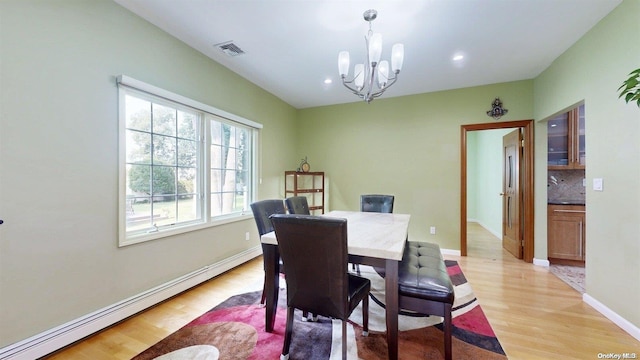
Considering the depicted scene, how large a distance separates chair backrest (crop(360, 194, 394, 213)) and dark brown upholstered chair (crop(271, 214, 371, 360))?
1.75 metres

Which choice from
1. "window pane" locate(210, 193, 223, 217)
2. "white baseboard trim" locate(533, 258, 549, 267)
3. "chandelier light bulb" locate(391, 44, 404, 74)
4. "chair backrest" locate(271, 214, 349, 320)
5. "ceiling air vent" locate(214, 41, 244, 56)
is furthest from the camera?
"white baseboard trim" locate(533, 258, 549, 267)

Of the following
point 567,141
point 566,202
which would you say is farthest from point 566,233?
point 567,141

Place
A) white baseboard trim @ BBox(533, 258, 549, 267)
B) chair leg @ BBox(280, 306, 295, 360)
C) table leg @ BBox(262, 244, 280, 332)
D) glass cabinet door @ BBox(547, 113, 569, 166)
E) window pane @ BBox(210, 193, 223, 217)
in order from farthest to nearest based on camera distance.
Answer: glass cabinet door @ BBox(547, 113, 569, 166), white baseboard trim @ BBox(533, 258, 549, 267), window pane @ BBox(210, 193, 223, 217), table leg @ BBox(262, 244, 280, 332), chair leg @ BBox(280, 306, 295, 360)

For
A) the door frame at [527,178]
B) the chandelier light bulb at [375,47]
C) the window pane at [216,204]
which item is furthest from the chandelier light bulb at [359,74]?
the door frame at [527,178]

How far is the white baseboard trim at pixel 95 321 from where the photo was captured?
1551mm

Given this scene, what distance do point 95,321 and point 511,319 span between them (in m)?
3.31

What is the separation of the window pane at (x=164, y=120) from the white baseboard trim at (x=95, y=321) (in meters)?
1.50

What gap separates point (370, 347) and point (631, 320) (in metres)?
2.02

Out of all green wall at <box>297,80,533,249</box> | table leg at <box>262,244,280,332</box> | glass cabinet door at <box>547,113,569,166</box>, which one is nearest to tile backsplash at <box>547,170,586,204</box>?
glass cabinet door at <box>547,113,569,166</box>

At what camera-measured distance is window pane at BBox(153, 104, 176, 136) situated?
7.94ft

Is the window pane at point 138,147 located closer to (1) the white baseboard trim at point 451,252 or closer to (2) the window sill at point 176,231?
(2) the window sill at point 176,231

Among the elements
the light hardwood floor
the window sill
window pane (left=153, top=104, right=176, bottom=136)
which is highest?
window pane (left=153, top=104, right=176, bottom=136)

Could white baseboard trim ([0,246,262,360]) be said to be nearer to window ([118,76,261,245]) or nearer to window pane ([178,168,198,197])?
window ([118,76,261,245])

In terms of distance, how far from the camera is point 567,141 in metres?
3.49
